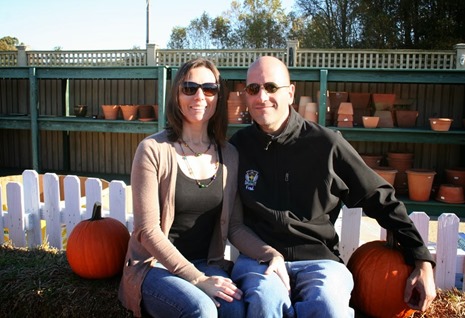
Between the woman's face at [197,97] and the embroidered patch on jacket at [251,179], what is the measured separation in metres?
0.40

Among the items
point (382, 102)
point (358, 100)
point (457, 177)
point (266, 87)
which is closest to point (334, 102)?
point (358, 100)

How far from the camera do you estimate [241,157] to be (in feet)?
8.07

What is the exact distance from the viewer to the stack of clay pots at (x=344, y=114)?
903 centimetres

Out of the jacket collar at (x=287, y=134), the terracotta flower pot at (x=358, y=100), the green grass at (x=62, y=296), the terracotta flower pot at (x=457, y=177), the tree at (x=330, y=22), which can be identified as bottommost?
the terracotta flower pot at (x=457, y=177)

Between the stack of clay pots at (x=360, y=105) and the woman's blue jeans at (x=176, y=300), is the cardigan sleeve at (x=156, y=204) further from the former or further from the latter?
the stack of clay pots at (x=360, y=105)

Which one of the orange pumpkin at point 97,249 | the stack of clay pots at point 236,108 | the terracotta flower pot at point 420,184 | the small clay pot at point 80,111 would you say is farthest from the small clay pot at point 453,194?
the small clay pot at point 80,111

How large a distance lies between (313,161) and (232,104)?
281 inches

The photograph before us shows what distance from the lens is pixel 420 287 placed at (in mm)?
2178

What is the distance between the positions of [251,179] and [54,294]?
1369 mm

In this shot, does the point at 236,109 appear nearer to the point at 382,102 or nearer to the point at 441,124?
the point at 382,102

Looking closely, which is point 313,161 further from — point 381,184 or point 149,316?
point 149,316

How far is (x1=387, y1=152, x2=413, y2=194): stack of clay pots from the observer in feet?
31.9

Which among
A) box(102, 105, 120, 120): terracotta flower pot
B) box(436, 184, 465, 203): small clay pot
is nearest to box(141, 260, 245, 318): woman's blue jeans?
box(436, 184, 465, 203): small clay pot

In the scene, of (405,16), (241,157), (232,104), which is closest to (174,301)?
(241,157)
